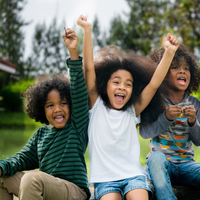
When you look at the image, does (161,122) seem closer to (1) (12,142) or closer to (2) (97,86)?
(2) (97,86)

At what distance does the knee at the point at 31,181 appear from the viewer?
1492 millimetres

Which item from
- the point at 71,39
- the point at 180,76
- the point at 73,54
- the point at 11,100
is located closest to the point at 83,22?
the point at 71,39

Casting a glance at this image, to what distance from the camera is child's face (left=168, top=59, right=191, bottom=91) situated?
7.21 feet

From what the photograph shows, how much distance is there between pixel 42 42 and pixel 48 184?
77.4ft

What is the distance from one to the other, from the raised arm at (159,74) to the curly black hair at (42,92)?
1.98 feet

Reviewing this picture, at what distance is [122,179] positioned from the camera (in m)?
1.75

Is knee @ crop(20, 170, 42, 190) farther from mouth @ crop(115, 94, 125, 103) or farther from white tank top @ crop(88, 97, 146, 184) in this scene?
mouth @ crop(115, 94, 125, 103)

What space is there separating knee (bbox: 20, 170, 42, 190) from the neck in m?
1.33

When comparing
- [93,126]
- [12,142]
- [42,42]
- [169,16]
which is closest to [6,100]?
[12,142]

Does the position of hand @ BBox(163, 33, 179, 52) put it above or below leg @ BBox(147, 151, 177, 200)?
above

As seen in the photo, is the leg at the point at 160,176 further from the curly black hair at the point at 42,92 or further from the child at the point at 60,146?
the curly black hair at the point at 42,92

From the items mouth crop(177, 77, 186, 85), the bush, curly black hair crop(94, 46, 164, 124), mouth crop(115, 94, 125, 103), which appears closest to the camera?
mouth crop(115, 94, 125, 103)

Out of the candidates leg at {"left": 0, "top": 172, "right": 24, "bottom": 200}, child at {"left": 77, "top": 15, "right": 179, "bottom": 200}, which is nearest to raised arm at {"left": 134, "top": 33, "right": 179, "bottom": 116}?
child at {"left": 77, "top": 15, "right": 179, "bottom": 200}

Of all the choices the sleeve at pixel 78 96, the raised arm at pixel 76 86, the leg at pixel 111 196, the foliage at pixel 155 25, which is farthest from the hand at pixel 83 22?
the foliage at pixel 155 25
